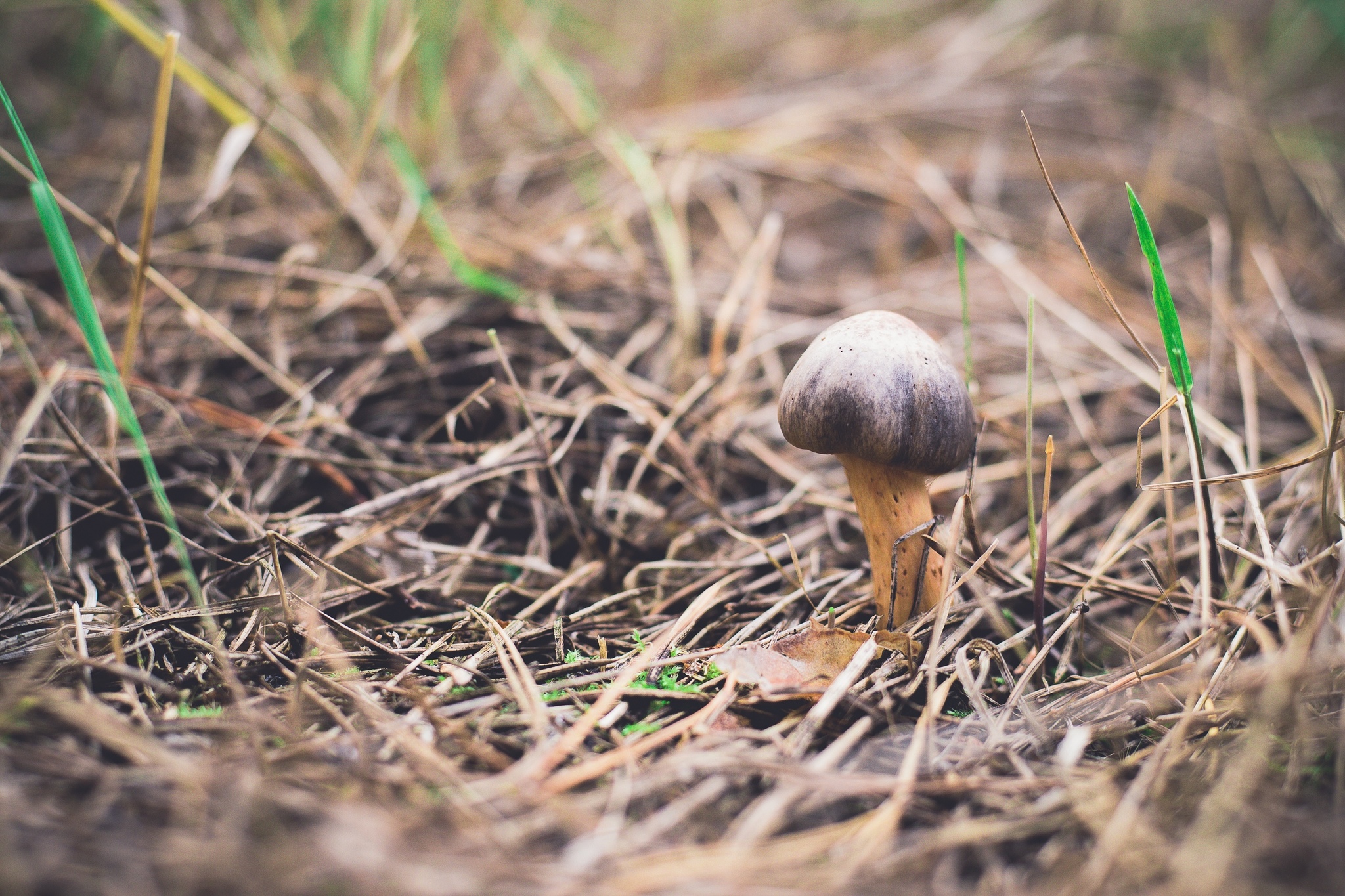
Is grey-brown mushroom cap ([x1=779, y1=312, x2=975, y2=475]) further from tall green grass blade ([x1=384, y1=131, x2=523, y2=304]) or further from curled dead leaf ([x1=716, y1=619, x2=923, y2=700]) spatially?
tall green grass blade ([x1=384, y1=131, x2=523, y2=304])

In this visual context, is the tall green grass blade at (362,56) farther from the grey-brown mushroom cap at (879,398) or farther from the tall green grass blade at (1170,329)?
the tall green grass blade at (1170,329)

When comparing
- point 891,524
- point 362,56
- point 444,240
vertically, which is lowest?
point 891,524

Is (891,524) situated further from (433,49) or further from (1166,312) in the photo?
(433,49)

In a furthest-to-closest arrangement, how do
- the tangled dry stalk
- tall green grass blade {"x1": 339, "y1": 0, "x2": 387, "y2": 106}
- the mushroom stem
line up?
1. tall green grass blade {"x1": 339, "y1": 0, "x2": 387, "y2": 106}
2. the mushroom stem
3. the tangled dry stalk

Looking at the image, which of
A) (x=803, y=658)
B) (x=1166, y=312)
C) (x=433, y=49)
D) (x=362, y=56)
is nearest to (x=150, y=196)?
(x=362, y=56)

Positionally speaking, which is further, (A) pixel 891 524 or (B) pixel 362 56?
(B) pixel 362 56

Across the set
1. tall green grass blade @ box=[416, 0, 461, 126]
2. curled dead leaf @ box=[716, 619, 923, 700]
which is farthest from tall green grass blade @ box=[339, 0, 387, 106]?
curled dead leaf @ box=[716, 619, 923, 700]
